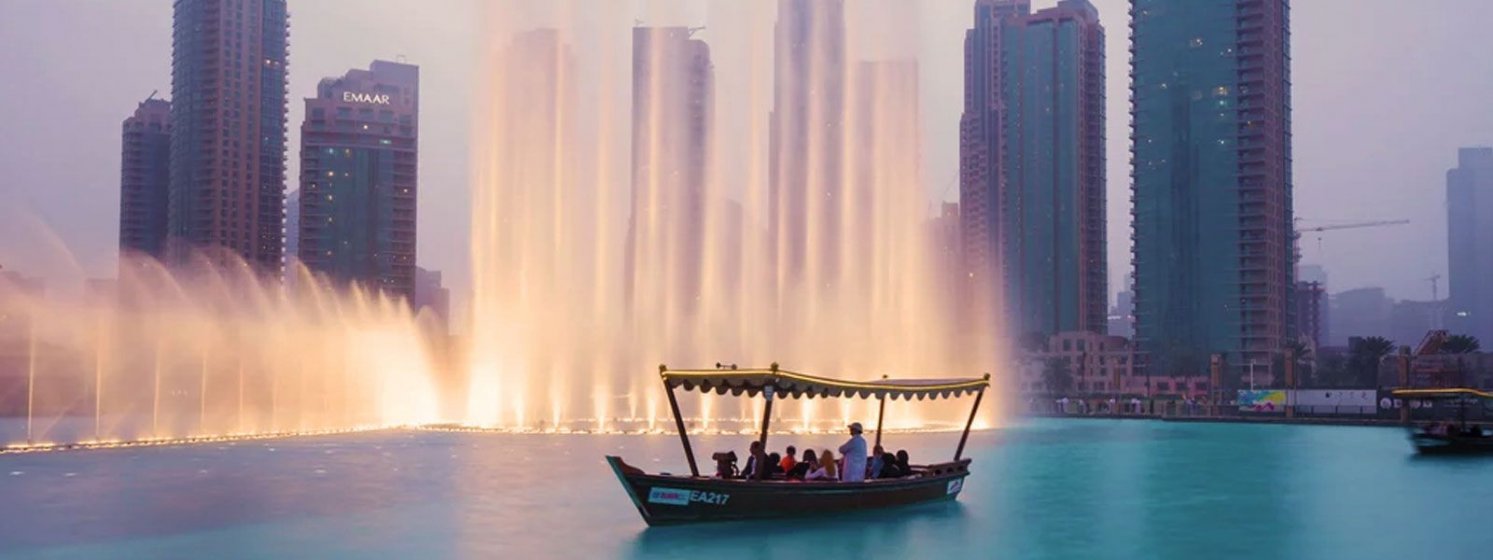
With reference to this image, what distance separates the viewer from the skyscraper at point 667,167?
277 feet

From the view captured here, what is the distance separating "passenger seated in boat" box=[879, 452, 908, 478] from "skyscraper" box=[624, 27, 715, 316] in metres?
48.9

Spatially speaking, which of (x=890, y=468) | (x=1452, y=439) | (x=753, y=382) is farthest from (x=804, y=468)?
(x=1452, y=439)

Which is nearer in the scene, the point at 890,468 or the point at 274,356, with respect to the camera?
the point at 890,468

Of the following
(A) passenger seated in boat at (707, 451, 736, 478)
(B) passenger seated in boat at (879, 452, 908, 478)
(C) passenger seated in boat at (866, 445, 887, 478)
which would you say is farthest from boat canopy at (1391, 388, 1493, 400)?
(A) passenger seated in boat at (707, 451, 736, 478)

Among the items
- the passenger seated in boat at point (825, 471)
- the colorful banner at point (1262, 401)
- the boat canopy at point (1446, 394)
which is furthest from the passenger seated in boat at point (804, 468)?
the colorful banner at point (1262, 401)

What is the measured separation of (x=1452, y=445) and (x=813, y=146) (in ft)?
126

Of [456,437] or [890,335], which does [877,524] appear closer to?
[456,437]

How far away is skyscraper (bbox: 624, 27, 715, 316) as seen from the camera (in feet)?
277

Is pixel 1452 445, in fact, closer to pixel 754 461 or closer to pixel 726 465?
pixel 754 461

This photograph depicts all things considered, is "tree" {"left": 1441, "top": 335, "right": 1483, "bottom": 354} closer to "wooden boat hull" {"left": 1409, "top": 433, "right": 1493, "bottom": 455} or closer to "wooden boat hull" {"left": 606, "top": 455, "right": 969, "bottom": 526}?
"wooden boat hull" {"left": 1409, "top": 433, "right": 1493, "bottom": 455}

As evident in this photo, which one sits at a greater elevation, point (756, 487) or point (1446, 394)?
point (1446, 394)

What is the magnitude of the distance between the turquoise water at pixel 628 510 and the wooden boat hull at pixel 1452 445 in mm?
4289

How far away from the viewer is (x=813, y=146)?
81500mm

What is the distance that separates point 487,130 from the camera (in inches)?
2982
